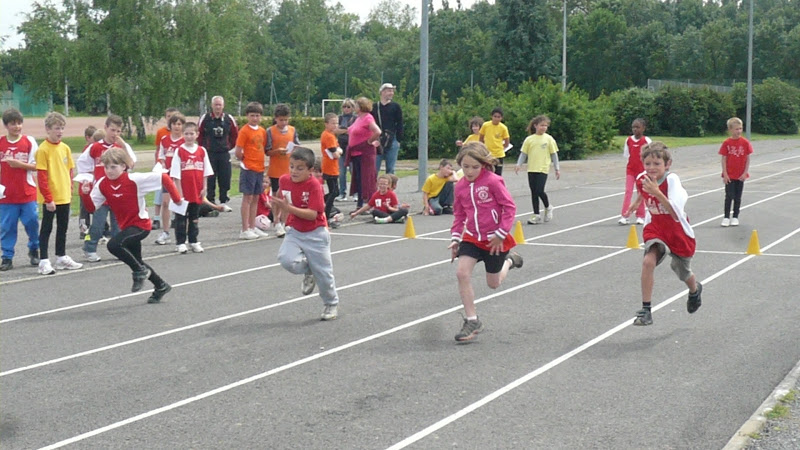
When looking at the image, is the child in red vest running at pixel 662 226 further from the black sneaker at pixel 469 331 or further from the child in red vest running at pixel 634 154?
the child in red vest running at pixel 634 154

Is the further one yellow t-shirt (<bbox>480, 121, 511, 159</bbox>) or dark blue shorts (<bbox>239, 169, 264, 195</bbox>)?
yellow t-shirt (<bbox>480, 121, 511, 159</bbox>)

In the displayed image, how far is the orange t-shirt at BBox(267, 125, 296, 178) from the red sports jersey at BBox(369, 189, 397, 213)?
6.46ft

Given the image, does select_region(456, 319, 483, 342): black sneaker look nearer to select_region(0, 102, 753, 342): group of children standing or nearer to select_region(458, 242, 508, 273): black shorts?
select_region(0, 102, 753, 342): group of children standing

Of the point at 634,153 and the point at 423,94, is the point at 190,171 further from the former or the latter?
the point at 423,94

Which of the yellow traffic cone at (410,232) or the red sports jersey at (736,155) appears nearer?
the yellow traffic cone at (410,232)

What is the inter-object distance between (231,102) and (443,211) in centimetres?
4494

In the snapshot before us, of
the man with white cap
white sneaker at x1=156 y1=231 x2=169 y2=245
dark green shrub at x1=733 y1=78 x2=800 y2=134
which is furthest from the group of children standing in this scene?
dark green shrub at x1=733 y1=78 x2=800 y2=134

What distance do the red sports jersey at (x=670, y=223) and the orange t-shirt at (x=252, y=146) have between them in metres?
8.27

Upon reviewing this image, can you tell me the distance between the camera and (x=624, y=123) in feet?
197

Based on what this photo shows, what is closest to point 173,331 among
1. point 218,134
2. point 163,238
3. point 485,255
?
point 485,255

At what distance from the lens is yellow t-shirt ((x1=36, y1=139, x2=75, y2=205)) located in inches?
488

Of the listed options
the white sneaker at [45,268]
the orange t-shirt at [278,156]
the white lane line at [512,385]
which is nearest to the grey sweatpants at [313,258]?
the white lane line at [512,385]

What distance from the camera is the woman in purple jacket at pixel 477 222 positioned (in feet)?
27.9

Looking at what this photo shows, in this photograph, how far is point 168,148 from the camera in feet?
51.3
